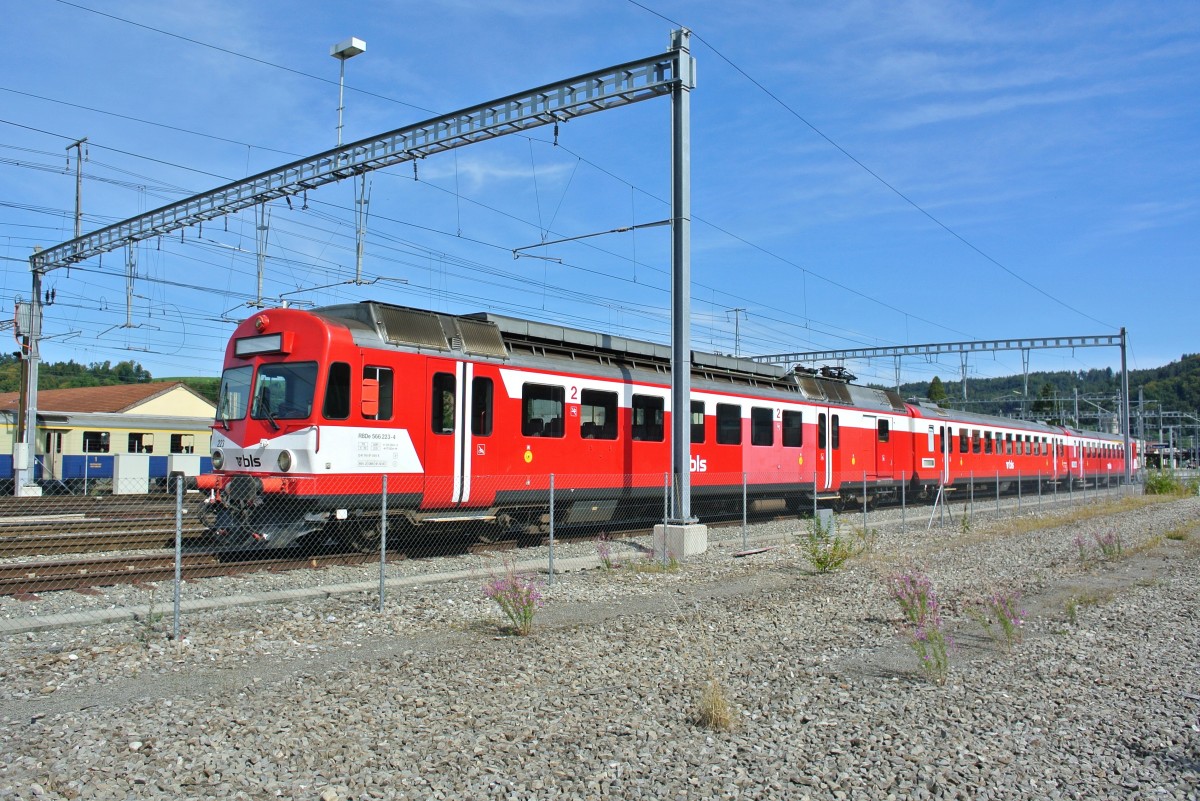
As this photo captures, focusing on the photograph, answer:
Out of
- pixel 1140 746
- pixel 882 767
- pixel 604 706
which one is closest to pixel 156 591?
pixel 604 706

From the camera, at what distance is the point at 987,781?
4.59 m

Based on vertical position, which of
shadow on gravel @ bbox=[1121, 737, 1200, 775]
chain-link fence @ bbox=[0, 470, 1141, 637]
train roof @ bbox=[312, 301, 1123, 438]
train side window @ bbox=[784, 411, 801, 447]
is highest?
train roof @ bbox=[312, 301, 1123, 438]

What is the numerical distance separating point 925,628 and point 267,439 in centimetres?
867

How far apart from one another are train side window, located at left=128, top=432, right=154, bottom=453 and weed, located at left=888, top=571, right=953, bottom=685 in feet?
118

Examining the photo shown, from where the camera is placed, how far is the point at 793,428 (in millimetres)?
21094

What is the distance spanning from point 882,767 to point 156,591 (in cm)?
833

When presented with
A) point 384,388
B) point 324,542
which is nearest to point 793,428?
point 384,388

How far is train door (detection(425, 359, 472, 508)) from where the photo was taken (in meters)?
12.8

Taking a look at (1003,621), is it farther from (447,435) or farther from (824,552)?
(447,435)

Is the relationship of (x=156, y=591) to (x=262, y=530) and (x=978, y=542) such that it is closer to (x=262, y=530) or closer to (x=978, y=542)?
(x=262, y=530)

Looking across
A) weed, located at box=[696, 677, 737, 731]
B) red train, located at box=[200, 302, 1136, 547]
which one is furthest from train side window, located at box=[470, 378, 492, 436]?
weed, located at box=[696, 677, 737, 731]

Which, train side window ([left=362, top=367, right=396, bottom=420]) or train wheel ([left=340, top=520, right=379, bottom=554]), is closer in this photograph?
train side window ([left=362, top=367, right=396, bottom=420])

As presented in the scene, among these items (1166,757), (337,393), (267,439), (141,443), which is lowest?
(1166,757)

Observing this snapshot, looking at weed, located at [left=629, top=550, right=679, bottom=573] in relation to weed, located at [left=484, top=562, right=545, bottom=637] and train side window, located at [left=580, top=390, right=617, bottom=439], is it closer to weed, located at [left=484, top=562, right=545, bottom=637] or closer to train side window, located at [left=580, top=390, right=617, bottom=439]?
train side window, located at [left=580, top=390, right=617, bottom=439]
